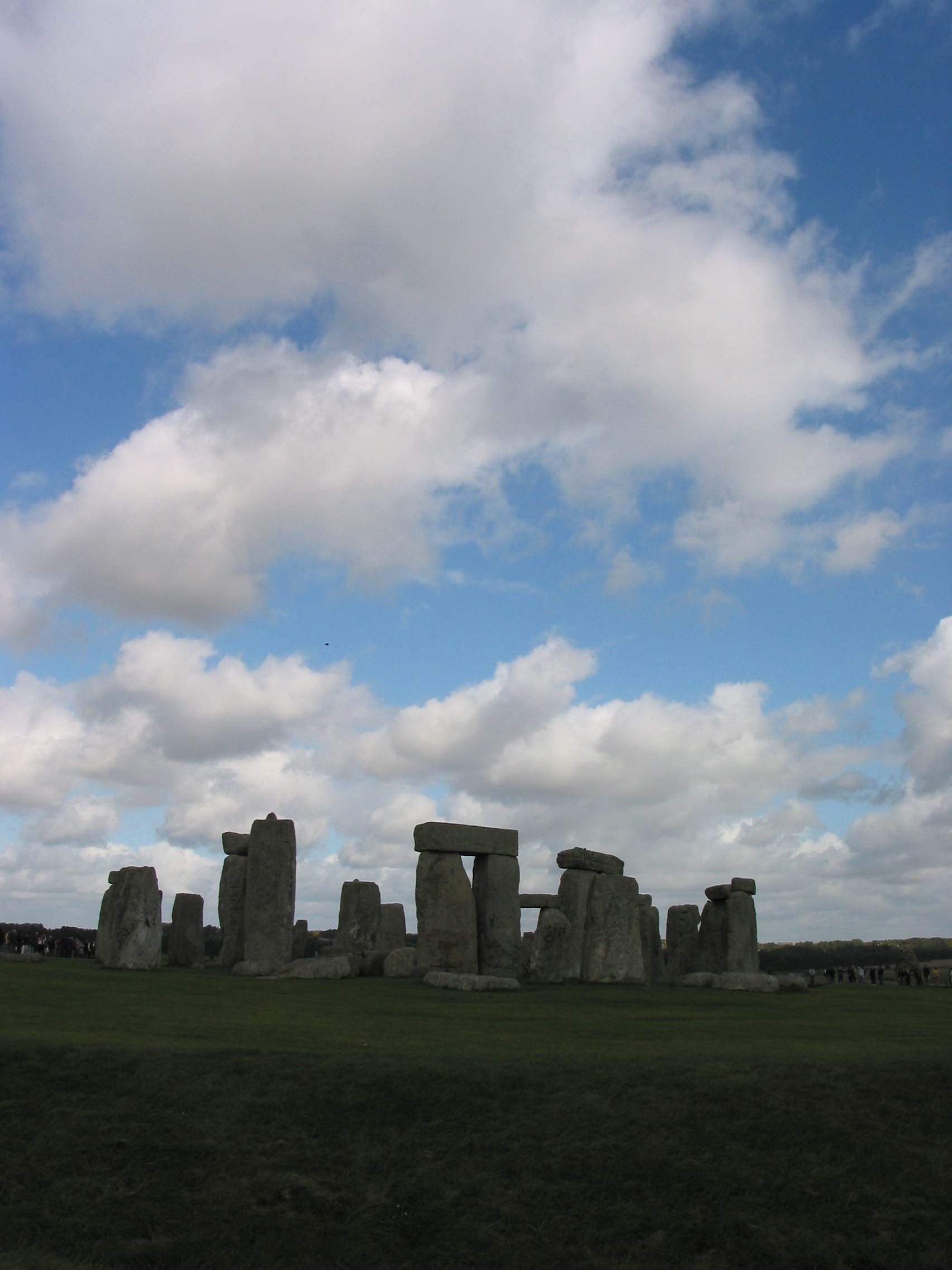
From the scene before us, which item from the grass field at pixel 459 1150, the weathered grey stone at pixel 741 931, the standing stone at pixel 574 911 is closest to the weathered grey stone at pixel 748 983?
the standing stone at pixel 574 911

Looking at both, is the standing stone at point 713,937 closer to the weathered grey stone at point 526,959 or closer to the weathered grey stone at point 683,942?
the weathered grey stone at point 683,942

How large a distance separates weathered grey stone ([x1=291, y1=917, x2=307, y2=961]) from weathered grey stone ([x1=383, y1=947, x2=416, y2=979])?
743cm

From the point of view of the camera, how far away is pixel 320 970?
21.9 metres

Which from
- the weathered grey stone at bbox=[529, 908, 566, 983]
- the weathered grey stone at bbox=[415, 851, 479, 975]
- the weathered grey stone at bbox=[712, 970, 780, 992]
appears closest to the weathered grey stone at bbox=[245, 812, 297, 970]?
the weathered grey stone at bbox=[415, 851, 479, 975]

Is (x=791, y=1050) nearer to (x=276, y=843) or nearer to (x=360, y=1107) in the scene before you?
(x=360, y=1107)

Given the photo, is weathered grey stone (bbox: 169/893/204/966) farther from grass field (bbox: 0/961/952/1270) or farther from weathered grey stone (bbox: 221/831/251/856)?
grass field (bbox: 0/961/952/1270)

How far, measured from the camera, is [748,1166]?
32.1ft

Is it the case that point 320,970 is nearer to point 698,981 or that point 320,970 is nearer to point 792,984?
point 698,981

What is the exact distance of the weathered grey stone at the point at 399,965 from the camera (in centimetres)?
2286

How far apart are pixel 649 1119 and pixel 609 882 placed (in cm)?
1414

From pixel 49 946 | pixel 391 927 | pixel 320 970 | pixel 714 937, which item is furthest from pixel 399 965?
pixel 49 946

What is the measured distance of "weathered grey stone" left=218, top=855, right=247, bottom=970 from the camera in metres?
25.9

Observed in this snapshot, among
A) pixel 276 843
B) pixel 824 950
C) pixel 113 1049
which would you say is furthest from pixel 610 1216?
pixel 824 950

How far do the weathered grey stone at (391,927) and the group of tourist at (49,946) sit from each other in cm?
867
